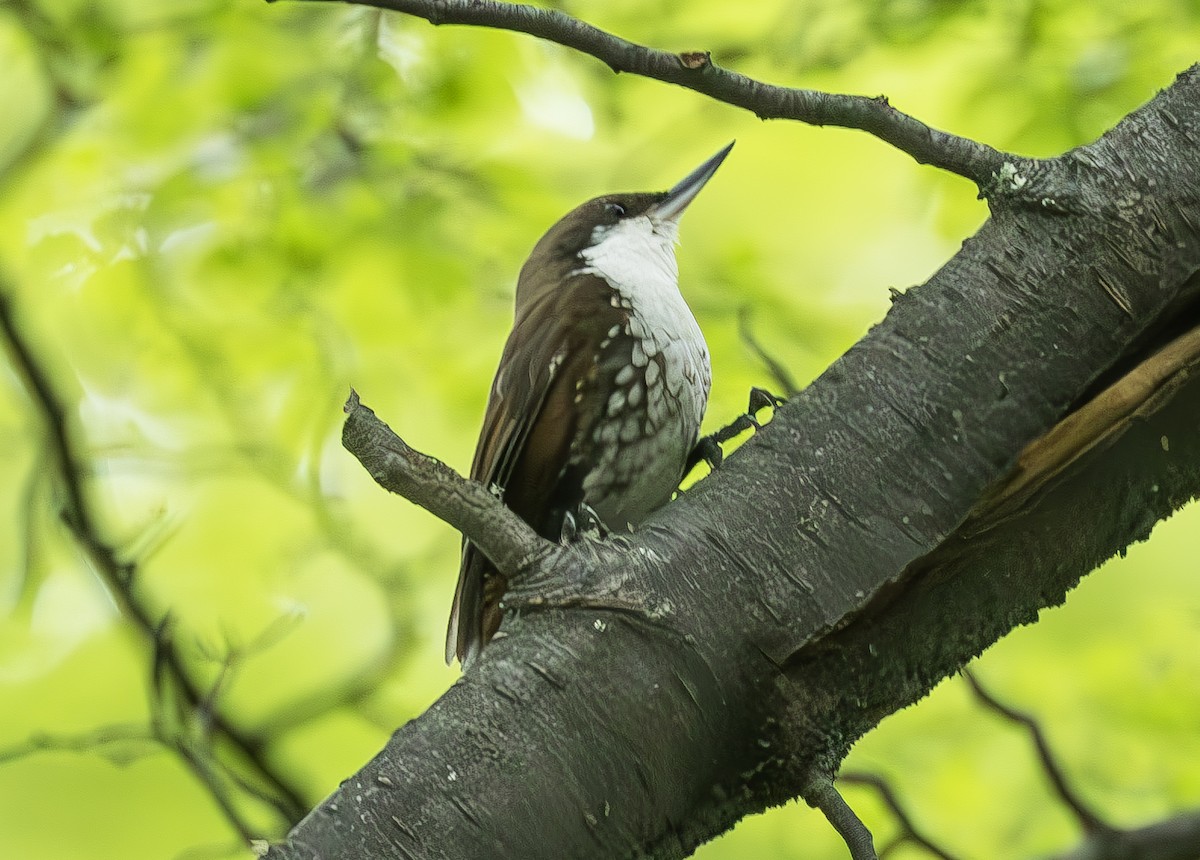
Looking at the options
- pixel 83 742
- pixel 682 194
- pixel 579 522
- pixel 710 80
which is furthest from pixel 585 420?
pixel 83 742

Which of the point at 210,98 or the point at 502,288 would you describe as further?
the point at 502,288

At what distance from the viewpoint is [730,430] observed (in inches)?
96.8

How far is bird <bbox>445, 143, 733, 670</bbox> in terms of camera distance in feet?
8.12

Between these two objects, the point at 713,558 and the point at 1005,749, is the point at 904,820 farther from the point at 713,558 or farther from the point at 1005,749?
the point at 1005,749

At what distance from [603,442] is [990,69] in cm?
149

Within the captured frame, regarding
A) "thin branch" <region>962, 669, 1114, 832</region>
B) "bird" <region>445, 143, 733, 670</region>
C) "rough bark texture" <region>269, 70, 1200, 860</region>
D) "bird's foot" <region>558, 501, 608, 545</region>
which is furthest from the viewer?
"bird" <region>445, 143, 733, 670</region>

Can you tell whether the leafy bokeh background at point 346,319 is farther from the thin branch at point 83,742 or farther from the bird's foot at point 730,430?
the bird's foot at point 730,430

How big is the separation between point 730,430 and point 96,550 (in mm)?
1604

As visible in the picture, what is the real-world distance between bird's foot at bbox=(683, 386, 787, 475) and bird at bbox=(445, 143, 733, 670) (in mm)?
19

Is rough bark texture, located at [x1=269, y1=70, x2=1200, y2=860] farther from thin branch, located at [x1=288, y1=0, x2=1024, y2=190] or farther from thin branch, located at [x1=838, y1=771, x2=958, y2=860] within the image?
thin branch, located at [x1=838, y1=771, x2=958, y2=860]

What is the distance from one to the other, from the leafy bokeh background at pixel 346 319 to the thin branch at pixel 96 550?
0.05 m

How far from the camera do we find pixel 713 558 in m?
1.45

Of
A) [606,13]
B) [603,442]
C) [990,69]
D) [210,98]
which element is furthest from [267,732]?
[990,69]

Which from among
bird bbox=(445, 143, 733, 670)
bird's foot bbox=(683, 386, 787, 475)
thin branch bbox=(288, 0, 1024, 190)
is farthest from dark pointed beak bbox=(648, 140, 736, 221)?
thin branch bbox=(288, 0, 1024, 190)
